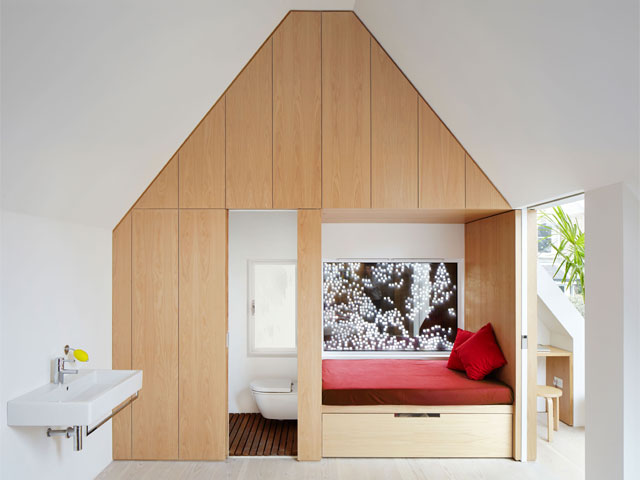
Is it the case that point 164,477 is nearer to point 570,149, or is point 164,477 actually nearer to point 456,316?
point 456,316

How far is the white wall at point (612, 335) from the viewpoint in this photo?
233 cm

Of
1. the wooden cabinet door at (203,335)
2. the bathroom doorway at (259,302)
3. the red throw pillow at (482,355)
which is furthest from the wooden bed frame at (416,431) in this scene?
the bathroom doorway at (259,302)

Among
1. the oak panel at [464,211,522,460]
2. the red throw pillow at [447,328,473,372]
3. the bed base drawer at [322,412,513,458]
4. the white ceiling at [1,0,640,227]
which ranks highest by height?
the white ceiling at [1,0,640,227]

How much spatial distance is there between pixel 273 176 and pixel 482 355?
2.30 meters

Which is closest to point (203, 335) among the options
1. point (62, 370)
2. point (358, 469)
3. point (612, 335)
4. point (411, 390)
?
point (62, 370)

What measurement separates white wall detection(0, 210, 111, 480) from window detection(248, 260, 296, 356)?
1562mm

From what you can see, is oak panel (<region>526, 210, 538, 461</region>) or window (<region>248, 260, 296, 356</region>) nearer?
oak panel (<region>526, 210, 538, 461</region>)

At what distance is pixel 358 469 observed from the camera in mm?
3330

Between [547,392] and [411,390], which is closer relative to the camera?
[411,390]

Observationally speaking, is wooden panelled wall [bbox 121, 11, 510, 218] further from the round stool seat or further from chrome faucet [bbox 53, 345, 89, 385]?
the round stool seat

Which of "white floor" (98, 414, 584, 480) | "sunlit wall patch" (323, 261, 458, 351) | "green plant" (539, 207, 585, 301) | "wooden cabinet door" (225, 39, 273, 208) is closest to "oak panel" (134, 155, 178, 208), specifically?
"wooden cabinet door" (225, 39, 273, 208)

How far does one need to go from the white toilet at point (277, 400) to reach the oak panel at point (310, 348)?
610 mm

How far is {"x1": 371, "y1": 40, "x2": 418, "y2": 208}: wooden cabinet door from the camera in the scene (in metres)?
3.54

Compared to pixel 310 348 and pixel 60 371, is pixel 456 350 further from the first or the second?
pixel 60 371
